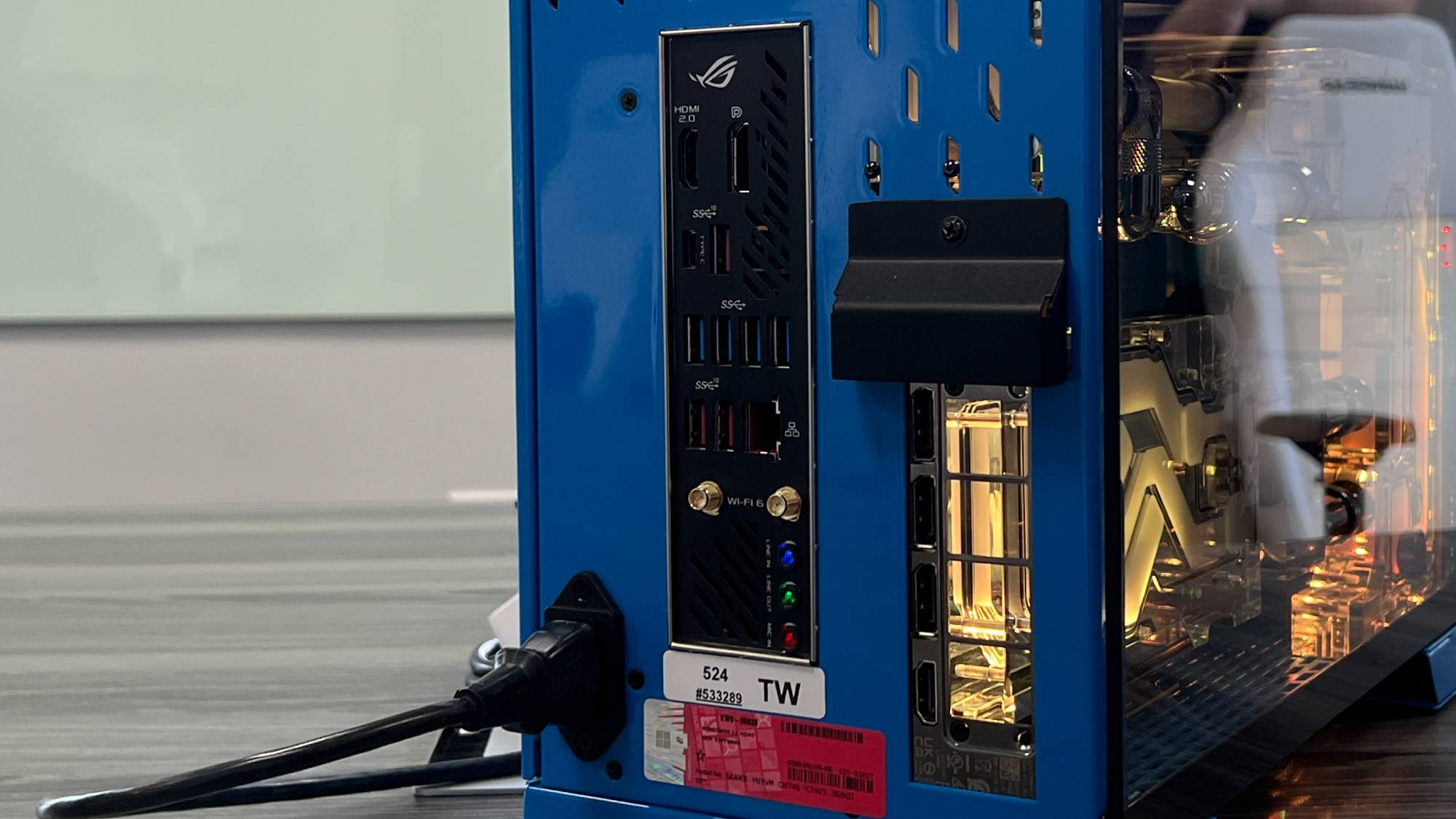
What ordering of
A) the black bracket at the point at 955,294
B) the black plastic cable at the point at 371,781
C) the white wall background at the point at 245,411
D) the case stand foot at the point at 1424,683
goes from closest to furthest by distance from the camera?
the black bracket at the point at 955,294
the black plastic cable at the point at 371,781
the case stand foot at the point at 1424,683
the white wall background at the point at 245,411

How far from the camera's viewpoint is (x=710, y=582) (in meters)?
0.69

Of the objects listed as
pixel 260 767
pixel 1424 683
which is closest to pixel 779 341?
pixel 260 767

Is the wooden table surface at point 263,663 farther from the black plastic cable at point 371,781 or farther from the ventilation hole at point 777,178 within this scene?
the ventilation hole at point 777,178

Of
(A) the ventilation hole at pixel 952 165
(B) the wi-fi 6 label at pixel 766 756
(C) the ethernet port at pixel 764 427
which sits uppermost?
(A) the ventilation hole at pixel 952 165

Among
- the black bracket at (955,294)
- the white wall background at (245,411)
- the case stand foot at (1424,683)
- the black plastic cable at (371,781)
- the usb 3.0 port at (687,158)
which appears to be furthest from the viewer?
the white wall background at (245,411)

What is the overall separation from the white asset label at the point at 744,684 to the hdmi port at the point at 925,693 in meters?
0.04

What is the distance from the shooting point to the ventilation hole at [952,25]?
23.4 inches

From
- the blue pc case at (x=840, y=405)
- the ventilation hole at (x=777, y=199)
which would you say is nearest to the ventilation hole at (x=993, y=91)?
the blue pc case at (x=840, y=405)

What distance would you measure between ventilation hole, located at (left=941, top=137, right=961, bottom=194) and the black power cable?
26 cm

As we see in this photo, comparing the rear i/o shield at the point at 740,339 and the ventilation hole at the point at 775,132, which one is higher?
the ventilation hole at the point at 775,132

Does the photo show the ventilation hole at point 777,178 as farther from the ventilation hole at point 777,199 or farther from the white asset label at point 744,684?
the white asset label at point 744,684

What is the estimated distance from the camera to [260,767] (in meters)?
0.63

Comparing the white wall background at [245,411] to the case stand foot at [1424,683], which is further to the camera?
the white wall background at [245,411]

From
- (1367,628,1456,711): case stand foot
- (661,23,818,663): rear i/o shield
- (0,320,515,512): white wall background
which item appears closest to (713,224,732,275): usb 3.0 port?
(661,23,818,663): rear i/o shield
